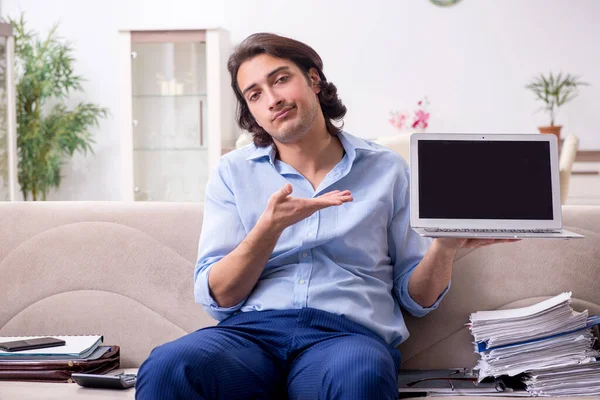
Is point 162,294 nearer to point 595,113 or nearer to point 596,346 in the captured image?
point 596,346

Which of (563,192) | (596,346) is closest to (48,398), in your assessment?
(596,346)

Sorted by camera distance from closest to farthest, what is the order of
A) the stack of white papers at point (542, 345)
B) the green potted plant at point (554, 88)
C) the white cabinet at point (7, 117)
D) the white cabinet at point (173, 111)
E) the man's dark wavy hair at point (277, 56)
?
the stack of white papers at point (542, 345)
the man's dark wavy hair at point (277, 56)
the white cabinet at point (7, 117)
the green potted plant at point (554, 88)
the white cabinet at point (173, 111)

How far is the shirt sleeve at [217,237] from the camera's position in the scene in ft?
5.45

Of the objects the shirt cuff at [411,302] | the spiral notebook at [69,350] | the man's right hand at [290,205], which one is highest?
the man's right hand at [290,205]

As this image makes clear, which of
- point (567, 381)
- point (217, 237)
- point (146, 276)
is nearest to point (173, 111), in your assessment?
point (146, 276)

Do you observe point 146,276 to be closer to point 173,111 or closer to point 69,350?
point 69,350

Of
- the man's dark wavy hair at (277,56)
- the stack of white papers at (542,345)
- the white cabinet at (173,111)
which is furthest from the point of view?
the white cabinet at (173,111)

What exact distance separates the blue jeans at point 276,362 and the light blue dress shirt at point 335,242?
52 millimetres

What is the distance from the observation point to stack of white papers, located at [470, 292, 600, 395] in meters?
1.61

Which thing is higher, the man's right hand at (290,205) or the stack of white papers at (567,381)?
the man's right hand at (290,205)

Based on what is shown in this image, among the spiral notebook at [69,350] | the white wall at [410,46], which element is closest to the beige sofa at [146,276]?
the spiral notebook at [69,350]

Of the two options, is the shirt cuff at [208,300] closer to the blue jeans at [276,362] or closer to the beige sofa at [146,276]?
the blue jeans at [276,362]

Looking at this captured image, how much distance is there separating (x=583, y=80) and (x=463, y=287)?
3851 millimetres

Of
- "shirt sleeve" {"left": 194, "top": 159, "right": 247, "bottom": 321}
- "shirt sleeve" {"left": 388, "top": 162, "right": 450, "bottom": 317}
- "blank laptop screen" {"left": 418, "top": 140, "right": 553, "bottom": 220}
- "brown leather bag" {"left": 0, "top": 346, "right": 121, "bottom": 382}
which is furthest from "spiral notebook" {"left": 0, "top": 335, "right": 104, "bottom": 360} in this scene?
"blank laptop screen" {"left": 418, "top": 140, "right": 553, "bottom": 220}
